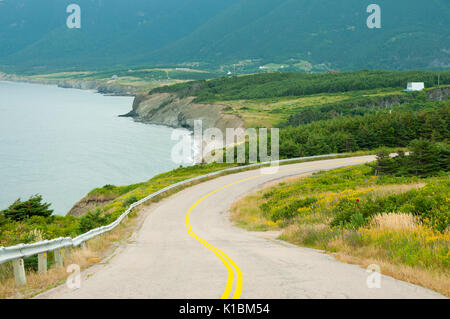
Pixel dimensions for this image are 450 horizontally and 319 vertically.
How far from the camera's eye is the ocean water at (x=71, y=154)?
6419 centimetres

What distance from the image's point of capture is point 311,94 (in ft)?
543

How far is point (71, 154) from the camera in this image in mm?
91250

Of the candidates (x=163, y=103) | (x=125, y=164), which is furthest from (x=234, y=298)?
(x=163, y=103)

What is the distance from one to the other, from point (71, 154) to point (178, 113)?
60.8 metres

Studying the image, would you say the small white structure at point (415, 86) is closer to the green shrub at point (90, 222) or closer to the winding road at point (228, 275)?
the winding road at point (228, 275)

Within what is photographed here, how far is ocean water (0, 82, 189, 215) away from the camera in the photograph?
6419 cm

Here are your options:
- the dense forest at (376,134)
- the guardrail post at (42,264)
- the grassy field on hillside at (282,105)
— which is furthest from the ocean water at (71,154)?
the guardrail post at (42,264)

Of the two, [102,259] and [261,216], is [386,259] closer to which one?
[102,259]

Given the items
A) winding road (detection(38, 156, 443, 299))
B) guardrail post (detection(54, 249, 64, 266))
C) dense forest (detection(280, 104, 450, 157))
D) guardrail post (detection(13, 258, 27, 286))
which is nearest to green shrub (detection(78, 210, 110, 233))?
winding road (detection(38, 156, 443, 299))

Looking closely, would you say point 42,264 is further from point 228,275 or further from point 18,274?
point 228,275

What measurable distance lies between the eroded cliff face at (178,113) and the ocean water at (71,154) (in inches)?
290

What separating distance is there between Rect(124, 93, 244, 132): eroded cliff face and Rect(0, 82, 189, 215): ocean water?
736 cm

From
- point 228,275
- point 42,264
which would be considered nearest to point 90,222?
point 42,264

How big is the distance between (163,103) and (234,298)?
158 meters
